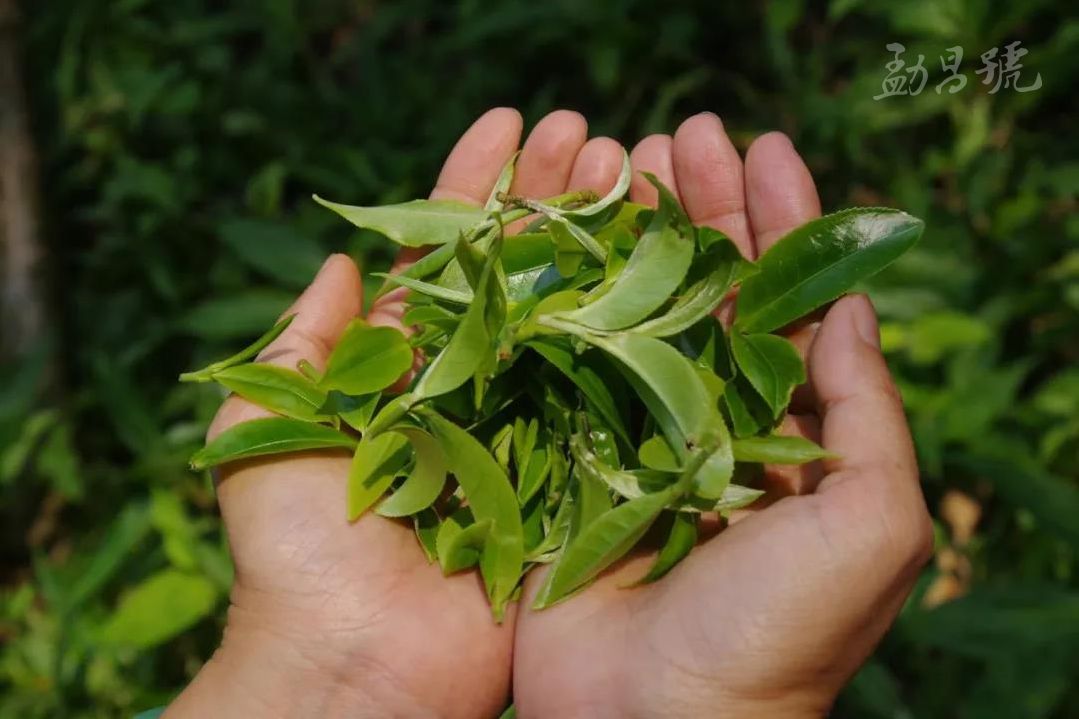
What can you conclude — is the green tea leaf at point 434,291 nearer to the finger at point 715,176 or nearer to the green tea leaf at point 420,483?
the green tea leaf at point 420,483

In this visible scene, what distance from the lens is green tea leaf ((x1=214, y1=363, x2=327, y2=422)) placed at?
3.54 ft

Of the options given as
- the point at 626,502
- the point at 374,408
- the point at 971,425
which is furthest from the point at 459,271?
the point at 971,425

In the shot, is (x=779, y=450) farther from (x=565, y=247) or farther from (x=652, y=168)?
(x=652, y=168)

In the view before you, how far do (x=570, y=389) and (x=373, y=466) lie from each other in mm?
218

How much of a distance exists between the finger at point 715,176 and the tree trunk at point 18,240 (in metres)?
1.29

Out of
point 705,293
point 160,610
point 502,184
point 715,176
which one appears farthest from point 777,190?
point 160,610

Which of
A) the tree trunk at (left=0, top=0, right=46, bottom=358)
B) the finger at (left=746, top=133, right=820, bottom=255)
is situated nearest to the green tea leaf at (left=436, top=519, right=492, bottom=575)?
the finger at (left=746, top=133, right=820, bottom=255)

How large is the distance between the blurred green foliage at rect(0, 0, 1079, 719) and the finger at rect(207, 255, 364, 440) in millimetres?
570

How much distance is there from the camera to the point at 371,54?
2158mm

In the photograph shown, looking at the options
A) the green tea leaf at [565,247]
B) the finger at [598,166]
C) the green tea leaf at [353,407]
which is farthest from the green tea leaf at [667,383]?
the finger at [598,166]

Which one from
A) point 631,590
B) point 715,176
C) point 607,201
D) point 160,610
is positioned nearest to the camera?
point 631,590

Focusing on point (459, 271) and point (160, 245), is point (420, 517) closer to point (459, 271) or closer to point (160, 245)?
point (459, 271)

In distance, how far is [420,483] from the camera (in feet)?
3.37

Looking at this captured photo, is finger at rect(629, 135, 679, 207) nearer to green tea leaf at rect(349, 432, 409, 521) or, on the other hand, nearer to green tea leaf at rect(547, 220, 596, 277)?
green tea leaf at rect(547, 220, 596, 277)
